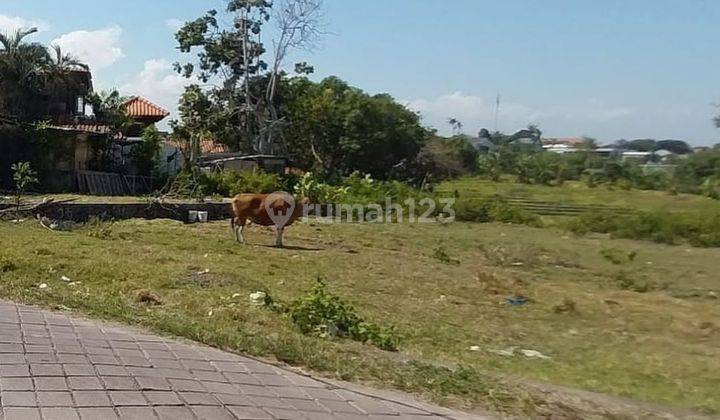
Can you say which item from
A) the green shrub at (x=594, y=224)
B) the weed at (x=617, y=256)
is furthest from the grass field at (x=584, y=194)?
the weed at (x=617, y=256)

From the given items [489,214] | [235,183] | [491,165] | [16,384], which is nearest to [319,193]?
[235,183]

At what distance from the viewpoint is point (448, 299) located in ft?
32.9

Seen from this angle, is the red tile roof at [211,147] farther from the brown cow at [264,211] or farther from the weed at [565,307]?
the weed at [565,307]

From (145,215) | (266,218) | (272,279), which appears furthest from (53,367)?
(145,215)

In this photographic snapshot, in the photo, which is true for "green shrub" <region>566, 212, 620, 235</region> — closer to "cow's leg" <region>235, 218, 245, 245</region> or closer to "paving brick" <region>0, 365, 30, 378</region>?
"cow's leg" <region>235, 218, 245, 245</region>

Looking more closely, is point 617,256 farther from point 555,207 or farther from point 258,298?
point 555,207

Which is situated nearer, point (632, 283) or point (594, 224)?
point (632, 283)

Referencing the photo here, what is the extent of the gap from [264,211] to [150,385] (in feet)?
38.7

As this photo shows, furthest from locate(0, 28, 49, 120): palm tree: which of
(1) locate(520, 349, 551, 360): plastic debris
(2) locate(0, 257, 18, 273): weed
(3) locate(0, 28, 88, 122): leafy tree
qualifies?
(1) locate(520, 349, 551, 360): plastic debris

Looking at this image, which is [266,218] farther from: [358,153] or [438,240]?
[358,153]

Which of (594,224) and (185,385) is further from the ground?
(185,385)

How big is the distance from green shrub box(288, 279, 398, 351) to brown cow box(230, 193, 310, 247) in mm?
8327

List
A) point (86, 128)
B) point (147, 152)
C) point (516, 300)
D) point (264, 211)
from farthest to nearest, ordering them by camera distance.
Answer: point (147, 152), point (86, 128), point (264, 211), point (516, 300)

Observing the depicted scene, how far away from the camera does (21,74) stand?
75.4 feet
